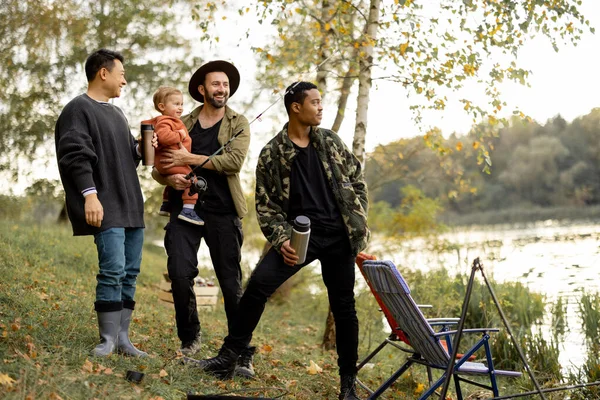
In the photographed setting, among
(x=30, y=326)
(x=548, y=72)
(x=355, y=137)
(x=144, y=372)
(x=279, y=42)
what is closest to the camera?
(x=144, y=372)

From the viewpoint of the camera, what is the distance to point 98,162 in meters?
4.16

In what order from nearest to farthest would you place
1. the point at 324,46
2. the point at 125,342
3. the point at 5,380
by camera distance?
1. the point at 5,380
2. the point at 125,342
3. the point at 324,46

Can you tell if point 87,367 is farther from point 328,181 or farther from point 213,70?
point 213,70

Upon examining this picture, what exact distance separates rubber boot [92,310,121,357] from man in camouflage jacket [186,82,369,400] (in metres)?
0.58

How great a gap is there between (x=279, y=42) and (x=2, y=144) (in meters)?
5.52

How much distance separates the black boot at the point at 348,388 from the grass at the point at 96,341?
35cm

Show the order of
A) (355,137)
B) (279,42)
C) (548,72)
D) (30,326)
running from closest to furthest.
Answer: (30,326), (355,137), (279,42), (548,72)

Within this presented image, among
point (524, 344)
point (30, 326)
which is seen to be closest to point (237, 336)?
point (30, 326)

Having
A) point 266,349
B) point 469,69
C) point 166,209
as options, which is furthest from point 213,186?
point 469,69

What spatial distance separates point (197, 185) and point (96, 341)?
1179mm

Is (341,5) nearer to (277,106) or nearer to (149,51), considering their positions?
(277,106)

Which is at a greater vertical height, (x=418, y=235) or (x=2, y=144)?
(x=2, y=144)

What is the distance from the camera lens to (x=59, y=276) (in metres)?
7.52

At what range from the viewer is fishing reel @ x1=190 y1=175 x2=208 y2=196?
4414 millimetres
